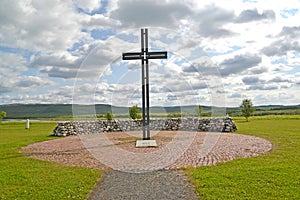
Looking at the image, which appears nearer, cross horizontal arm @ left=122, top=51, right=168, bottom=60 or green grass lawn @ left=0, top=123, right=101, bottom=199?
green grass lawn @ left=0, top=123, right=101, bottom=199

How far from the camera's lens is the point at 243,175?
7.11 m

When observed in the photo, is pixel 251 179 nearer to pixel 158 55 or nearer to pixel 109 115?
pixel 158 55

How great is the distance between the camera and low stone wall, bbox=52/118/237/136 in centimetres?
1891

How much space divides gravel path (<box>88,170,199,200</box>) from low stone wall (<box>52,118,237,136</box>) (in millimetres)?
11694

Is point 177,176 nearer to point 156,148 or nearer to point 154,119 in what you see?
point 156,148

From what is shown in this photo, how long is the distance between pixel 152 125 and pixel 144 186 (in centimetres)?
1466

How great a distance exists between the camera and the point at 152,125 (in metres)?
21.1

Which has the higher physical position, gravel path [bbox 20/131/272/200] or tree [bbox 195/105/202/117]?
tree [bbox 195/105/202/117]

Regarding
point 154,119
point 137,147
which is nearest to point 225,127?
point 154,119

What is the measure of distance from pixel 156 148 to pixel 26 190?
6286mm

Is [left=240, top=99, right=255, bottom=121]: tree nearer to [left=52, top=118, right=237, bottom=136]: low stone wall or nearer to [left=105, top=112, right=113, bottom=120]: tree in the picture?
[left=52, top=118, right=237, bottom=136]: low stone wall

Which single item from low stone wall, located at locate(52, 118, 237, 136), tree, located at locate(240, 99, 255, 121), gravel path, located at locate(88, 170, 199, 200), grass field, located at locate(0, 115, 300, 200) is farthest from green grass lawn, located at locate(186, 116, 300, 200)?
tree, located at locate(240, 99, 255, 121)

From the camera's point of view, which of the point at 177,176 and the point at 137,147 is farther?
the point at 137,147

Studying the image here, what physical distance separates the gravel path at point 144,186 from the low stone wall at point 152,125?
11.7 meters
